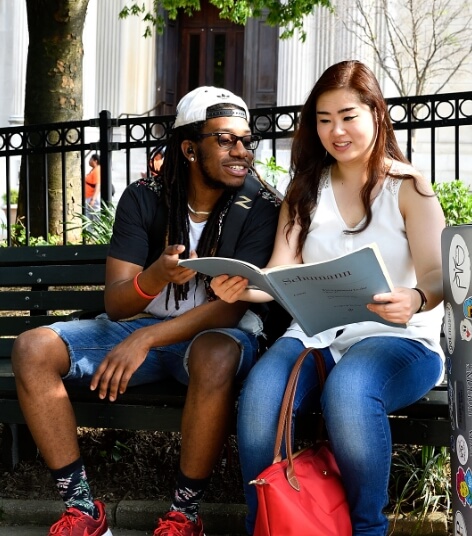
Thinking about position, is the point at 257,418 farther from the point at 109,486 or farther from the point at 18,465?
the point at 18,465

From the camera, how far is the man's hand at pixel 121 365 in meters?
3.52

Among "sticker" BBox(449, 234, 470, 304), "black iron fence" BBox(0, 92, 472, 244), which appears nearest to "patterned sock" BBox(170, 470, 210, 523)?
"sticker" BBox(449, 234, 470, 304)

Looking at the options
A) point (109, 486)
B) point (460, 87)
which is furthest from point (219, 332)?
point (460, 87)

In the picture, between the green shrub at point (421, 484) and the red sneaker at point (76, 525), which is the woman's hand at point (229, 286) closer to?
the red sneaker at point (76, 525)

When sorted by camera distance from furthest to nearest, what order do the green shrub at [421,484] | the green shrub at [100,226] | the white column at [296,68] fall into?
the white column at [296,68], the green shrub at [100,226], the green shrub at [421,484]

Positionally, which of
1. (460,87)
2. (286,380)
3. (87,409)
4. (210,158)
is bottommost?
(87,409)

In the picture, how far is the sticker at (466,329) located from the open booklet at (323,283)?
9.5 inches

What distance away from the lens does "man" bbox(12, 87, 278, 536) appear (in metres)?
3.35

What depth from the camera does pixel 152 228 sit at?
3.85 meters

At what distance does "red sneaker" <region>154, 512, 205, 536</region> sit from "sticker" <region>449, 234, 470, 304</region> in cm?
124

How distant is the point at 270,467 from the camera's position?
289cm

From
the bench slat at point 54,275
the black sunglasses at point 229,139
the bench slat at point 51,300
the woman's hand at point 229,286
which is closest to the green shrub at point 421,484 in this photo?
the woman's hand at point 229,286

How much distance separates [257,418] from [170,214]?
108 centimetres

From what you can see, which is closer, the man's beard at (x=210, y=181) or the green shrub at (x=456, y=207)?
the man's beard at (x=210, y=181)
